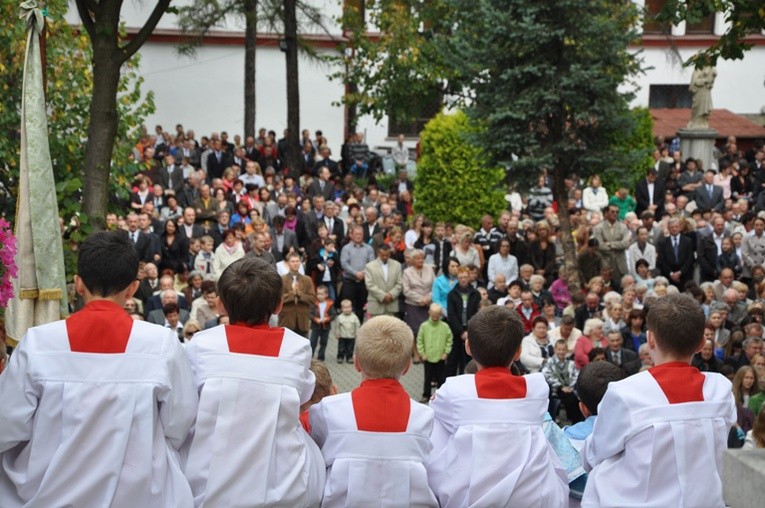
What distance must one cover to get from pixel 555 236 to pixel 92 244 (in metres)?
14.6

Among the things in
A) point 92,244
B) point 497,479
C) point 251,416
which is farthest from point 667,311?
point 92,244

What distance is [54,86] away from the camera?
617 inches

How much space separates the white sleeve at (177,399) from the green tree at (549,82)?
43.0 ft

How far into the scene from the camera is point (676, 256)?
18.5m

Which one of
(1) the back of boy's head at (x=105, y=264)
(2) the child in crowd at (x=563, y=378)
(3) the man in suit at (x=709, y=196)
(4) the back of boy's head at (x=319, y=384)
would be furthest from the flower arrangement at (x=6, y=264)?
(3) the man in suit at (x=709, y=196)

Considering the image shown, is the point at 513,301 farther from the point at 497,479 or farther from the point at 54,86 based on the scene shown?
the point at 497,479

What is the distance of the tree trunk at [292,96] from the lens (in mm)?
25562

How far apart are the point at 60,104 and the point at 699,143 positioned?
17.1 metres

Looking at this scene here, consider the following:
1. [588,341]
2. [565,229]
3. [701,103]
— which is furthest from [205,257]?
[701,103]

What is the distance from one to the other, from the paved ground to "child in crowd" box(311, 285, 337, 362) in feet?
1.05

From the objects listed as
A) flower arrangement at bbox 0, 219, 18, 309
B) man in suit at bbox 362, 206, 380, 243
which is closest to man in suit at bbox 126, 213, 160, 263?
man in suit at bbox 362, 206, 380, 243

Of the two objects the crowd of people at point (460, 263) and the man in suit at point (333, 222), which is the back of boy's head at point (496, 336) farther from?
the man in suit at point (333, 222)

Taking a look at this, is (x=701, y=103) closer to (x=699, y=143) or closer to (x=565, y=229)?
(x=699, y=143)

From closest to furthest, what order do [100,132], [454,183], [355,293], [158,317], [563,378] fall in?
[100,132]
[563,378]
[158,317]
[355,293]
[454,183]
